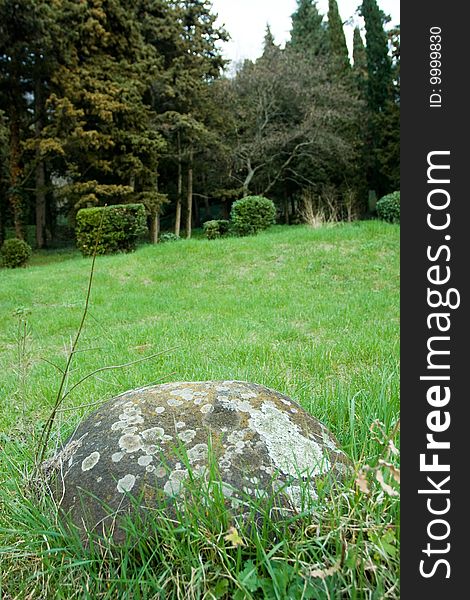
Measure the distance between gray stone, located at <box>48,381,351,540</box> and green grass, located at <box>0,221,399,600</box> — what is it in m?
0.08

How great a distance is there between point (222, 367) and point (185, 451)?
6.39 feet

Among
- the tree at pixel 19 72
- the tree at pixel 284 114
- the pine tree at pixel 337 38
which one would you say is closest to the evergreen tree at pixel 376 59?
the pine tree at pixel 337 38

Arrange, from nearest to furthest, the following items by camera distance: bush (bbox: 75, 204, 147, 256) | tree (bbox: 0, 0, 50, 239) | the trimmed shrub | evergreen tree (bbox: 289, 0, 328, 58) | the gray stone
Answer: the gray stone < bush (bbox: 75, 204, 147, 256) < tree (bbox: 0, 0, 50, 239) < the trimmed shrub < evergreen tree (bbox: 289, 0, 328, 58)

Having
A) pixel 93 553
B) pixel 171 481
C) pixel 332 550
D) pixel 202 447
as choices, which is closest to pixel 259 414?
pixel 202 447

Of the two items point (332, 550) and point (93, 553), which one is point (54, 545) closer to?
point (93, 553)

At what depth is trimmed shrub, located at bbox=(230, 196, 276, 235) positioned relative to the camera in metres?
13.2

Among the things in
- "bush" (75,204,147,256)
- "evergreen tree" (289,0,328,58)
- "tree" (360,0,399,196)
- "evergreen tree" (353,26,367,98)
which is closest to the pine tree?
"evergreen tree" (289,0,328,58)

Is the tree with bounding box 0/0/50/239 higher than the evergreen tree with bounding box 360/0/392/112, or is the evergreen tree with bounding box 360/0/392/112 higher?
the evergreen tree with bounding box 360/0/392/112

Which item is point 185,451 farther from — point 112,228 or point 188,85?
point 188,85

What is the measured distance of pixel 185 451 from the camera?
122 cm

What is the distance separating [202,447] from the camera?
1265mm

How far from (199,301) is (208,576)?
19.3 ft

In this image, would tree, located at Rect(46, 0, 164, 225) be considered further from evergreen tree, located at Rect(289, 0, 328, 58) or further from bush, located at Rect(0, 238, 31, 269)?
evergreen tree, located at Rect(289, 0, 328, 58)

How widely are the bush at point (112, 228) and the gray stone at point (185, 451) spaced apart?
1109cm
